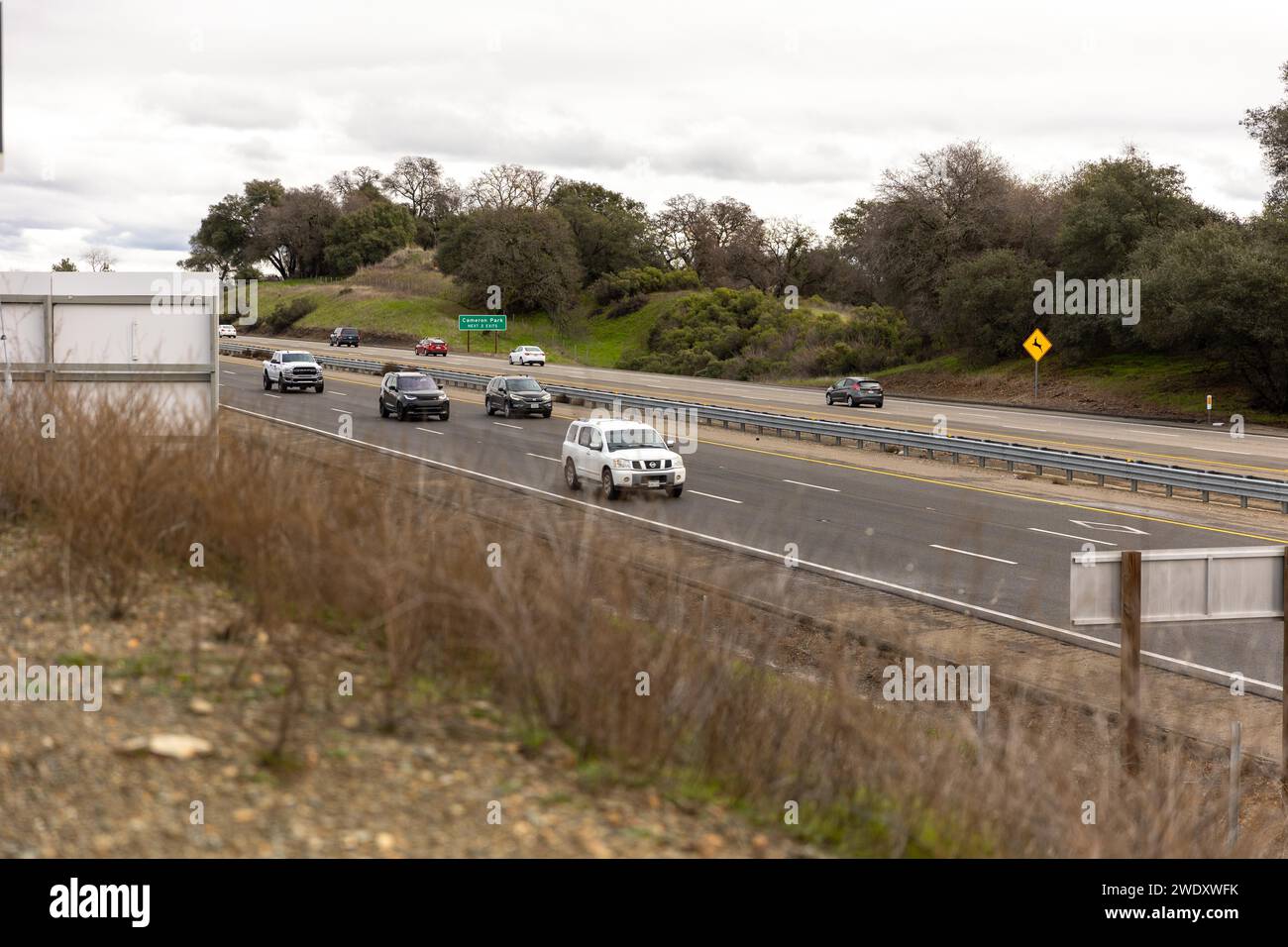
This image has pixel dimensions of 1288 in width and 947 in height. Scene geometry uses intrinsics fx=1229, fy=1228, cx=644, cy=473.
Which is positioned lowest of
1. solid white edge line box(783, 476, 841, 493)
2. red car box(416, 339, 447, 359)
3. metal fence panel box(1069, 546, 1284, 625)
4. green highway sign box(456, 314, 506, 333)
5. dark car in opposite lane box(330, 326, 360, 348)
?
solid white edge line box(783, 476, 841, 493)

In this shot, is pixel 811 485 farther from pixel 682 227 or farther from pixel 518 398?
pixel 682 227

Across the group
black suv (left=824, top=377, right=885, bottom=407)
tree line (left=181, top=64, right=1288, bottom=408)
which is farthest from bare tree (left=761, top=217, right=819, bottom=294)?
black suv (left=824, top=377, right=885, bottom=407)

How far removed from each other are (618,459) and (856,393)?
27356 mm

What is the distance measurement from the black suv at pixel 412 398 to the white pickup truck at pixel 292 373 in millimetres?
9876

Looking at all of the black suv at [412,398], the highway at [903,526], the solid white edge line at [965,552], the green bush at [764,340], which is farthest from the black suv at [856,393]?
the solid white edge line at [965,552]

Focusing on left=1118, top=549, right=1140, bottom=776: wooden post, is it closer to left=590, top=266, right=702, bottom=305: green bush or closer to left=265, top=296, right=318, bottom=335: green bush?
left=590, top=266, right=702, bottom=305: green bush

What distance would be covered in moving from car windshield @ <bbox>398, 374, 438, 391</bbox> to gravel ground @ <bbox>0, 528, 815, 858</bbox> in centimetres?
3362

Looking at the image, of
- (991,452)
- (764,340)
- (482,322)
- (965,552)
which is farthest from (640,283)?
(965,552)

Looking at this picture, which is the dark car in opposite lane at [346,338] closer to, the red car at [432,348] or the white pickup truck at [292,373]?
the red car at [432,348]

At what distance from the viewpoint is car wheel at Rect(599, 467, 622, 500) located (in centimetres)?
2572

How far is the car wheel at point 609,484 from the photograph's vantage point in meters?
25.7

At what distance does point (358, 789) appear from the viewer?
20.6ft

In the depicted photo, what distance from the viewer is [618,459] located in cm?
2614
